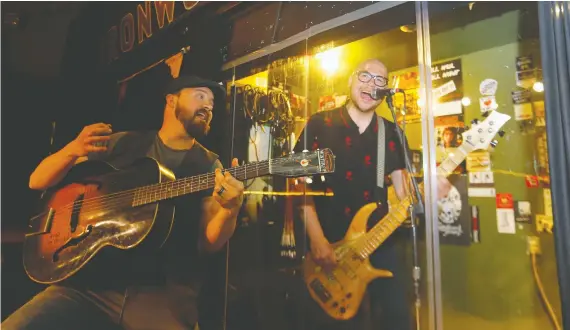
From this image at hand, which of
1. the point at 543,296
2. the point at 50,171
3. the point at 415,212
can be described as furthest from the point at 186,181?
the point at 543,296

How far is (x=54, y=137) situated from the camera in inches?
77.4

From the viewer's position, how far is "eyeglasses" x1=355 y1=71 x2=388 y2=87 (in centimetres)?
153

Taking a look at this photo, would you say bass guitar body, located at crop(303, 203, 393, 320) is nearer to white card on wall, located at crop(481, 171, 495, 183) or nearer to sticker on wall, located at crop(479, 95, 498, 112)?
white card on wall, located at crop(481, 171, 495, 183)

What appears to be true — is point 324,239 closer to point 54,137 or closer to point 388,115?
point 388,115

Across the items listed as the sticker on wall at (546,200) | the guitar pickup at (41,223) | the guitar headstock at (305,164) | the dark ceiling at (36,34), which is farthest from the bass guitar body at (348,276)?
the dark ceiling at (36,34)

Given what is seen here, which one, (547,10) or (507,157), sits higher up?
(547,10)

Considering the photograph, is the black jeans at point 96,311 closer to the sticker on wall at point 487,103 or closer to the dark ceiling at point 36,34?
the dark ceiling at point 36,34

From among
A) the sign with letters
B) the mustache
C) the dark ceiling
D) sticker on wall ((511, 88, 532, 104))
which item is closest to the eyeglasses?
sticker on wall ((511, 88, 532, 104))

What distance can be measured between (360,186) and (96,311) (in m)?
1.43

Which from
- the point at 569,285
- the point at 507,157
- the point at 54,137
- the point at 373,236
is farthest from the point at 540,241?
the point at 54,137

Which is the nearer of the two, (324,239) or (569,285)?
(569,285)

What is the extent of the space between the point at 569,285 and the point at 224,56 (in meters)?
1.71

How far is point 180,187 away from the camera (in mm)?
1653

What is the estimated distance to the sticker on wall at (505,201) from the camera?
1.60 meters
